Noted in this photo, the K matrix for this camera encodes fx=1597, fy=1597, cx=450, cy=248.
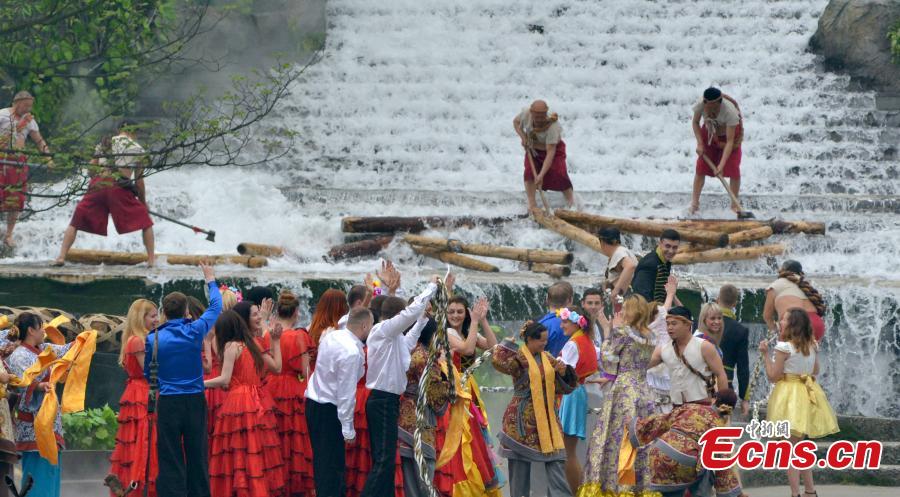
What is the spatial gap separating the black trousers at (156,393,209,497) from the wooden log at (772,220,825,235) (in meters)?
8.24

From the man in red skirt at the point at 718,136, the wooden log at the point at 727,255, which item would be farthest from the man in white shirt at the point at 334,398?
the man in red skirt at the point at 718,136

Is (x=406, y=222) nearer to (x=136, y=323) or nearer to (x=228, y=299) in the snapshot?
(x=228, y=299)

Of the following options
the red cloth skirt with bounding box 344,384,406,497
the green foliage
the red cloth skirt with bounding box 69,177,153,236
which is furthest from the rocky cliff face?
the red cloth skirt with bounding box 344,384,406,497

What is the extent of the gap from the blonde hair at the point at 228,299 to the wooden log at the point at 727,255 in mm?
5656

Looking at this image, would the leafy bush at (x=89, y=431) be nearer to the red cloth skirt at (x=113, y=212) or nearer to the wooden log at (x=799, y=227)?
the red cloth skirt at (x=113, y=212)

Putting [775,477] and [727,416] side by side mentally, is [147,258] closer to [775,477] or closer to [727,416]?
[775,477]

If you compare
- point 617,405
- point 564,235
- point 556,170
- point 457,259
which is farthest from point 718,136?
point 617,405

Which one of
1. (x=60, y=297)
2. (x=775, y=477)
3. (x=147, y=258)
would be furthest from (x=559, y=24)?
(x=775, y=477)

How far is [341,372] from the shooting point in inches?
391

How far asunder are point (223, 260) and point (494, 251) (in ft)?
9.05

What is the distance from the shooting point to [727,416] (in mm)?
9492

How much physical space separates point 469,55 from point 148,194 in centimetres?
660

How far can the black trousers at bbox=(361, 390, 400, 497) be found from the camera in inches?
386

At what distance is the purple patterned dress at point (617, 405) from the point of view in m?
10.2
